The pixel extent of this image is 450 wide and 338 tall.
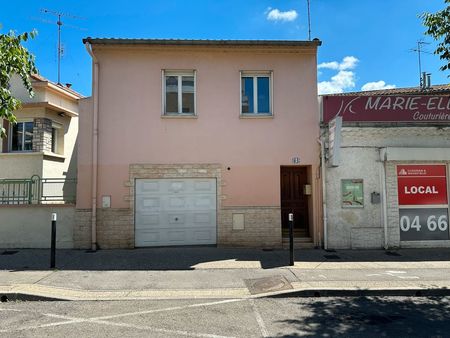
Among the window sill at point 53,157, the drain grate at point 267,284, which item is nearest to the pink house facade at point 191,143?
the window sill at point 53,157

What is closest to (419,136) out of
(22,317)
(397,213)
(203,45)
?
(397,213)

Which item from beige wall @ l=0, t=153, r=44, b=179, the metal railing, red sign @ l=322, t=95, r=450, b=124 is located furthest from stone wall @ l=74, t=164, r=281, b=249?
red sign @ l=322, t=95, r=450, b=124

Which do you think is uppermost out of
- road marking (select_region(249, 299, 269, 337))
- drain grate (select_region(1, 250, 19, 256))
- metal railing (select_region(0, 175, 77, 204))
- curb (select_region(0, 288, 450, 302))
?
metal railing (select_region(0, 175, 77, 204))

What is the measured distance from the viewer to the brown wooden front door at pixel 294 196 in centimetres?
1177

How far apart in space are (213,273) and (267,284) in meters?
1.43

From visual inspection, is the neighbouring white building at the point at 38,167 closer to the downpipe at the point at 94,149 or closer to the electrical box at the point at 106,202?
the downpipe at the point at 94,149

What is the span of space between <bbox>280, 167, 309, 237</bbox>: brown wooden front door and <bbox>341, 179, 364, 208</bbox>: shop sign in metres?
1.29

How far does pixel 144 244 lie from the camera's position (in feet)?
35.4

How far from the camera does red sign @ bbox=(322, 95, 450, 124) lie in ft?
36.0

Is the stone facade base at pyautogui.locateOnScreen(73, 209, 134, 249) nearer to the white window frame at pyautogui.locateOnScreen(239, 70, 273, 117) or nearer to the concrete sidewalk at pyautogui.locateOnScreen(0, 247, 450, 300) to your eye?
the concrete sidewalk at pyautogui.locateOnScreen(0, 247, 450, 300)

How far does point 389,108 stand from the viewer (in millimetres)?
11031

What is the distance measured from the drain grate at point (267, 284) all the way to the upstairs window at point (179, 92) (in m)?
5.67

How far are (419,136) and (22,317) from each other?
10926 mm

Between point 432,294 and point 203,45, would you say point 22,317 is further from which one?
point 203,45
